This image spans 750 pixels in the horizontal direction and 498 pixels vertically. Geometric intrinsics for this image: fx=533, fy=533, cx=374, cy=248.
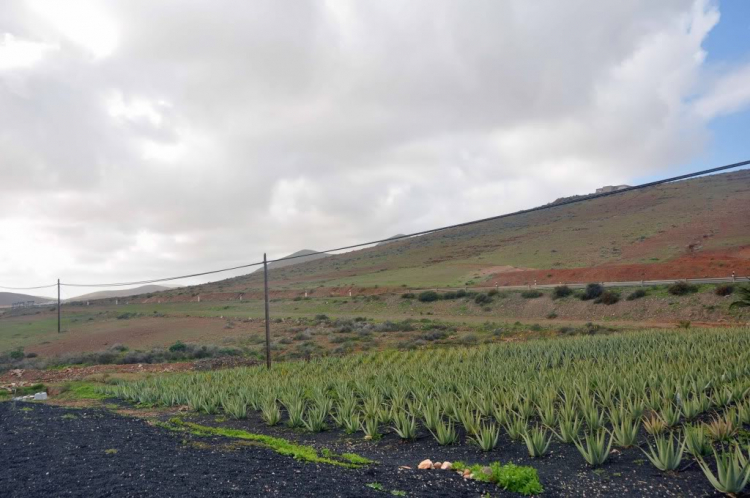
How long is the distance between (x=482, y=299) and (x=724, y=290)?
19.4 m

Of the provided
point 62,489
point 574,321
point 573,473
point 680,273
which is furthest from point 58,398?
point 680,273

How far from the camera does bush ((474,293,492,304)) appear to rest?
47594 millimetres

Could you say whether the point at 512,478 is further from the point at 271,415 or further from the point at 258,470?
the point at 271,415

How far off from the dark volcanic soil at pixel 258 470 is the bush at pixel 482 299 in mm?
39414

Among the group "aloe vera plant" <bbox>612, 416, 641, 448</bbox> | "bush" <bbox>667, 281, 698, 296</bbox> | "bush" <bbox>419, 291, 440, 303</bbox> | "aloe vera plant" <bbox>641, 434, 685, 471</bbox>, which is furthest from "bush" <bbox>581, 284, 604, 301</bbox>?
"aloe vera plant" <bbox>641, 434, 685, 471</bbox>

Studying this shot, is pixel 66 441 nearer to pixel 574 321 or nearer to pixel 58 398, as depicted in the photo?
pixel 58 398

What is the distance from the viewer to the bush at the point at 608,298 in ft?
126

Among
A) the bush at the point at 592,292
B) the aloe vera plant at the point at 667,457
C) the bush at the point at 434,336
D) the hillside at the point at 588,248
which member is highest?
the hillside at the point at 588,248

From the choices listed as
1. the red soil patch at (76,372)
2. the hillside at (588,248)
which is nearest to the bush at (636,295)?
the hillside at (588,248)

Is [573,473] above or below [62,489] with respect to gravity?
below

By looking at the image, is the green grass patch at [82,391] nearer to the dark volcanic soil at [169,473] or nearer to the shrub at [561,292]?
the dark volcanic soil at [169,473]

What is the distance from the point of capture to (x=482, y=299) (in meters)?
48.3

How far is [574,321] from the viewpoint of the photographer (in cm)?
3706

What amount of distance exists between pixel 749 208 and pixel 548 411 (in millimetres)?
82987
